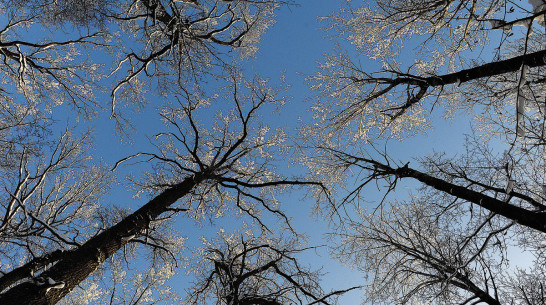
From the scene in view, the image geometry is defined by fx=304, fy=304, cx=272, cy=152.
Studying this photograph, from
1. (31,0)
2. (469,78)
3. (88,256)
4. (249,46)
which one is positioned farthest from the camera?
(249,46)

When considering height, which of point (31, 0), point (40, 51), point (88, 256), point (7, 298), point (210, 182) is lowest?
point (7, 298)

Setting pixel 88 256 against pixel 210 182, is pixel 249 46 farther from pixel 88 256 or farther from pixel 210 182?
pixel 88 256

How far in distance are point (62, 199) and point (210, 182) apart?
4913 mm

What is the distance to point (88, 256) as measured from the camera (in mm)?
3824

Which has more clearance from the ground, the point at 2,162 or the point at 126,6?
the point at 126,6

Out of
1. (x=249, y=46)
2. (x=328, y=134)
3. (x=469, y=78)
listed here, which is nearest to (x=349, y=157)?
(x=328, y=134)

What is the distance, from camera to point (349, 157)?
5430 millimetres

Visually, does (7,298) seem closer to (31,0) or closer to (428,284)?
(31,0)

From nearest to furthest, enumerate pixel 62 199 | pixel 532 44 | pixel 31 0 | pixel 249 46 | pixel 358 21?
pixel 31 0, pixel 358 21, pixel 532 44, pixel 249 46, pixel 62 199

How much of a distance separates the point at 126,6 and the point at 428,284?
7335 millimetres

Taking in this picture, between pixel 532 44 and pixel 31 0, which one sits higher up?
pixel 31 0

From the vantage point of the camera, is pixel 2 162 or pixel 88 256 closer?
pixel 88 256

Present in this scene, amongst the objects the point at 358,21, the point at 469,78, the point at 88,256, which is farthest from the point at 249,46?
the point at 88,256

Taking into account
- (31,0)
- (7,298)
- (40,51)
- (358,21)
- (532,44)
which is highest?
(40,51)
